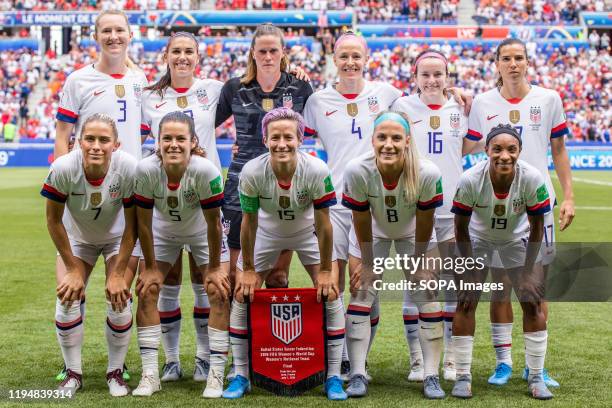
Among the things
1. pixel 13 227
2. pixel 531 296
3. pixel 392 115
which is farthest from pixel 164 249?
pixel 13 227

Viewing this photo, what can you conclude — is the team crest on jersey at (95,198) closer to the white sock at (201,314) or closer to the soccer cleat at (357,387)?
A: the white sock at (201,314)

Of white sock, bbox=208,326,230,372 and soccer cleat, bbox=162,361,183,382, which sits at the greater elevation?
white sock, bbox=208,326,230,372

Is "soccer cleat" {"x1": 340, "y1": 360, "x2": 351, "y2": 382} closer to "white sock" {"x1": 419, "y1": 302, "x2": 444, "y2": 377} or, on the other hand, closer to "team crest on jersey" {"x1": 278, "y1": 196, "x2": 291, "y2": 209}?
"white sock" {"x1": 419, "y1": 302, "x2": 444, "y2": 377}

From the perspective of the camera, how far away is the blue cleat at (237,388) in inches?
218

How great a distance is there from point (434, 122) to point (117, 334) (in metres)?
2.70

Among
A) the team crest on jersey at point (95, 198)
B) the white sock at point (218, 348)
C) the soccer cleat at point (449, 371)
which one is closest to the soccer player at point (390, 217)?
the soccer cleat at point (449, 371)

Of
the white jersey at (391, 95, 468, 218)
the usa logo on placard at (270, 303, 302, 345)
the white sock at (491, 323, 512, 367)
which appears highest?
the white jersey at (391, 95, 468, 218)

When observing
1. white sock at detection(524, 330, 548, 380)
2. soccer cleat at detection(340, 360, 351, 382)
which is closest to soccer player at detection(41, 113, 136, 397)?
soccer cleat at detection(340, 360, 351, 382)

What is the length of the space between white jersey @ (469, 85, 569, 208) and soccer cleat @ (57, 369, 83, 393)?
10.9 ft

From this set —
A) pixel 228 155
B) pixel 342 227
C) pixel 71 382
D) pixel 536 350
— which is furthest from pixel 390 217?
pixel 228 155

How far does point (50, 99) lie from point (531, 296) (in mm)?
33062

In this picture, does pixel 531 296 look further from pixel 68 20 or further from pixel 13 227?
pixel 68 20

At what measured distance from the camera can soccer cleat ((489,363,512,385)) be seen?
595cm

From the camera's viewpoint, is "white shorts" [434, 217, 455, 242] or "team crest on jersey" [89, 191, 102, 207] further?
"white shorts" [434, 217, 455, 242]
